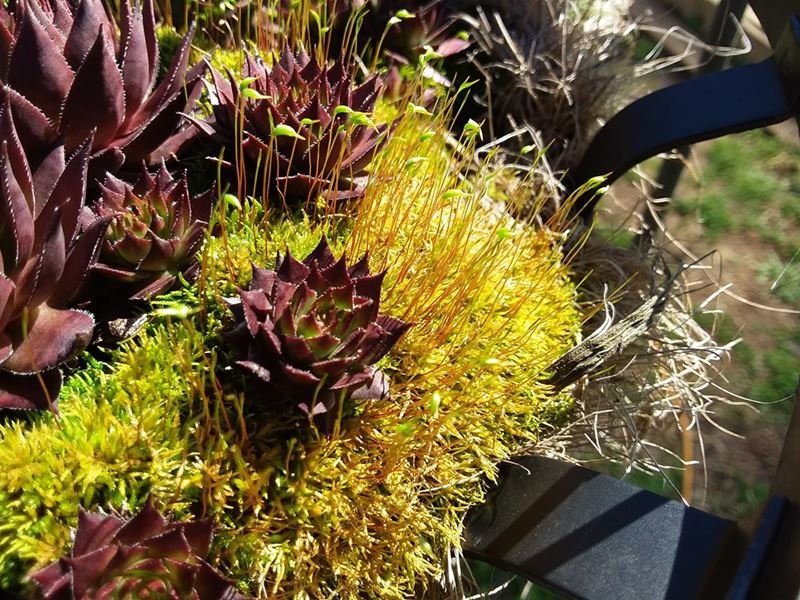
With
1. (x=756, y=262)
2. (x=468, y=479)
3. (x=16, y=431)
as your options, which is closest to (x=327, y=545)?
(x=468, y=479)

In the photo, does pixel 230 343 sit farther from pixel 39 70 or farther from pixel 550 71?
pixel 550 71

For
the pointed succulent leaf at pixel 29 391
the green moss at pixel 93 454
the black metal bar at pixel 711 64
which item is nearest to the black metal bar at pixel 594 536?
the green moss at pixel 93 454

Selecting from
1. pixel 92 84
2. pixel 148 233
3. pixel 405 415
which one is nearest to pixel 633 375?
pixel 405 415

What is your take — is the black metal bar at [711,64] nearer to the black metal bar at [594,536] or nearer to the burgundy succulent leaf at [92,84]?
the black metal bar at [594,536]

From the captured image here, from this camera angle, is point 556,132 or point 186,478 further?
point 556,132

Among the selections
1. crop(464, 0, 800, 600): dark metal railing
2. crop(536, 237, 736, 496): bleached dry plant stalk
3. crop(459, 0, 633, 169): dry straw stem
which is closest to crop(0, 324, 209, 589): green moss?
crop(464, 0, 800, 600): dark metal railing

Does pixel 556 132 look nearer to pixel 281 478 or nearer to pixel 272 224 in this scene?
pixel 272 224
